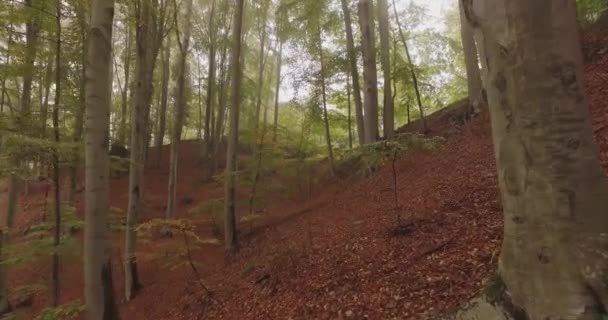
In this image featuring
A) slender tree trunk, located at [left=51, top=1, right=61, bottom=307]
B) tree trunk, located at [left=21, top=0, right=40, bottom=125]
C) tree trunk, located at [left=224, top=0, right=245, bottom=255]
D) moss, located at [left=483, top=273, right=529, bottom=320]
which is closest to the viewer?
moss, located at [left=483, top=273, right=529, bottom=320]

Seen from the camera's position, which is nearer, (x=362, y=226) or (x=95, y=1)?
(x=95, y=1)

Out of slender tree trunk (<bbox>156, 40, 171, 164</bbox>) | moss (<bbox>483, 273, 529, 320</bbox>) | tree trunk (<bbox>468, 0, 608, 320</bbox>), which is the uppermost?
slender tree trunk (<bbox>156, 40, 171, 164</bbox>)

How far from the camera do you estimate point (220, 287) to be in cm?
686

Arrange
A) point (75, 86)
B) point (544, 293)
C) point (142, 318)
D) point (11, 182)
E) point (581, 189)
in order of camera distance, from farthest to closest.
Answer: point (11, 182) < point (75, 86) < point (142, 318) < point (544, 293) < point (581, 189)

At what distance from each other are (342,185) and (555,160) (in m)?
10.2

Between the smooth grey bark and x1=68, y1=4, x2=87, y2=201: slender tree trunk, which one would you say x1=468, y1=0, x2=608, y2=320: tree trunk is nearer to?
x1=68, y1=4, x2=87, y2=201: slender tree trunk

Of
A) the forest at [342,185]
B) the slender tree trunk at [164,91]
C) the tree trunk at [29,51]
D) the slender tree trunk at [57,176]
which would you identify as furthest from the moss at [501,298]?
the slender tree trunk at [164,91]

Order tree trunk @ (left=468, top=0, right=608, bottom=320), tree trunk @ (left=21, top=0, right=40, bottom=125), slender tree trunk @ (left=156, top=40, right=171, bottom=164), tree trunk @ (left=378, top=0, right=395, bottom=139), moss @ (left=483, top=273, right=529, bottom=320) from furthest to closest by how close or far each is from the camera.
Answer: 1. slender tree trunk @ (left=156, top=40, right=171, bottom=164)
2. tree trunk @ (left=378, top=0, right=395, bottom=139)
3. tree trunk @ (left=21, top=0, right=40, bottom=125)
4. moss @ (left=483, top=273, right=529, bottom=320)
5. tree trunk @ (left=468, top=0, right=608, bottom=320)

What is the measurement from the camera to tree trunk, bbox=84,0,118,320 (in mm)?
4461

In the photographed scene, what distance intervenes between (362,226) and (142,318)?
463 centimetres

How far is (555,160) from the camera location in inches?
66.8

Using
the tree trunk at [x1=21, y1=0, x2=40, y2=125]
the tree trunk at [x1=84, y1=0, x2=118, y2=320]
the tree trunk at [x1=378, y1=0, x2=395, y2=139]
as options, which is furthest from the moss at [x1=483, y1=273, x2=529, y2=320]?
the tree trunk at [x1=378, y1=0, x2=395, y2=139]

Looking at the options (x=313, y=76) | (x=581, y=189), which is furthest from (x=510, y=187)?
(x=313, y=76)

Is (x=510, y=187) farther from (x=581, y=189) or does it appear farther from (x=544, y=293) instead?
(x=544, y=293)
